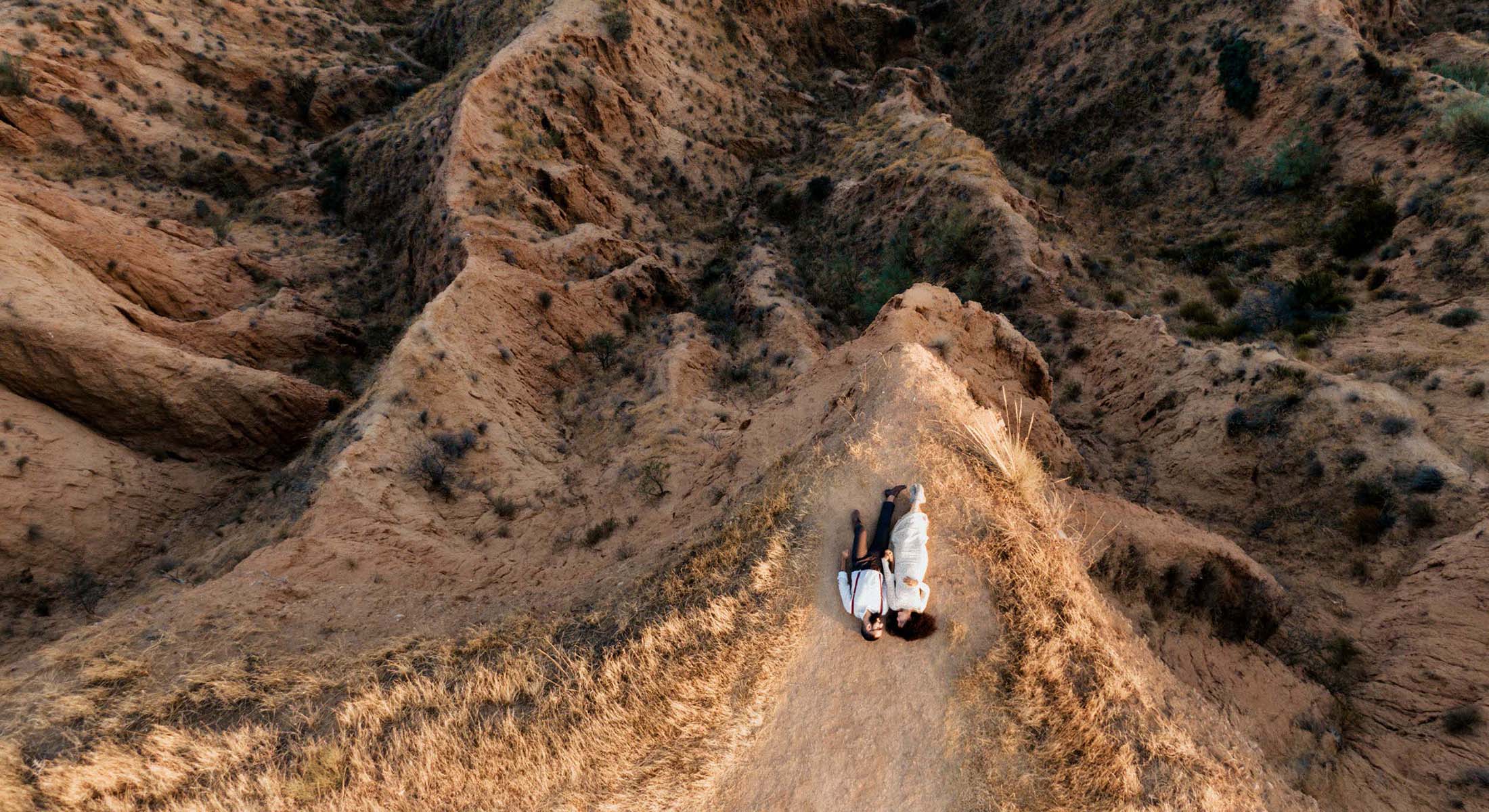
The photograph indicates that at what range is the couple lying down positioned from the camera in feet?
18.4

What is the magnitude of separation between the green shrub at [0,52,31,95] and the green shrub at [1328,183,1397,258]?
4102cm

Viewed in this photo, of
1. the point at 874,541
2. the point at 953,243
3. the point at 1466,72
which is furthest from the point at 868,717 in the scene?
the point at 1466,72

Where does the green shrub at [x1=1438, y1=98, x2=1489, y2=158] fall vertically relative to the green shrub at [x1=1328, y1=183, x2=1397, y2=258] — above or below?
above

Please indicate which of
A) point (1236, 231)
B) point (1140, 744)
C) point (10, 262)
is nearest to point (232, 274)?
point (10, 262)

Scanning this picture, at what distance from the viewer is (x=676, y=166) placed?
24.2 m

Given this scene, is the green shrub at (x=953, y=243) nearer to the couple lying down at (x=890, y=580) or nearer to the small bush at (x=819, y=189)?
the small bush at (x=819, y=189)

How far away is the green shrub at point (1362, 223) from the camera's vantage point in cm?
1723

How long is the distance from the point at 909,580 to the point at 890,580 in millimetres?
214

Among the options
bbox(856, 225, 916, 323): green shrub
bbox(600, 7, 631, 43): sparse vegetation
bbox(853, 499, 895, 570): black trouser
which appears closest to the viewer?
bbox(853, 499, 895, 570): black trouser

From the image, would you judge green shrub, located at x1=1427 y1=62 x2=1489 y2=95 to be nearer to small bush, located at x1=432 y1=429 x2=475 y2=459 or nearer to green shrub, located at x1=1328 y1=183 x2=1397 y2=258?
green shrub, located at x1=1328 y1=183 x2=1397 y2=258

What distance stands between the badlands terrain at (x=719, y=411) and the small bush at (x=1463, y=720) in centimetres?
5

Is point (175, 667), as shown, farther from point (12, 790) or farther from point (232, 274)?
point (232, 274)

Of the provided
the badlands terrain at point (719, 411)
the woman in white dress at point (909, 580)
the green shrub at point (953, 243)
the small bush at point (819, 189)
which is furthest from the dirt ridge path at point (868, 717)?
the small bush at point (819, 189)

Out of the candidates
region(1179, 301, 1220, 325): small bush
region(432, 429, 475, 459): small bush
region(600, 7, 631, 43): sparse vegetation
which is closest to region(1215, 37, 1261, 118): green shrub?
region(1179, 301, 1220, 325): small bush
